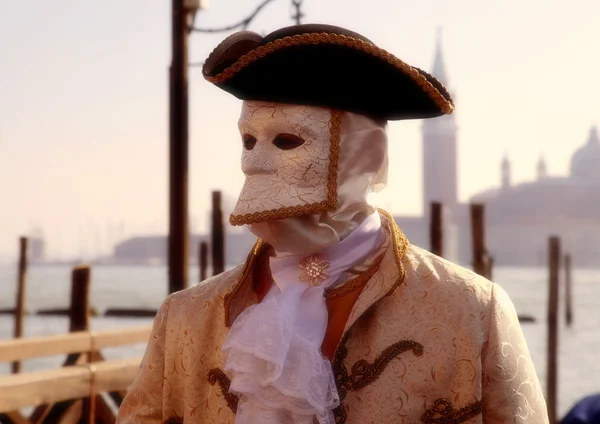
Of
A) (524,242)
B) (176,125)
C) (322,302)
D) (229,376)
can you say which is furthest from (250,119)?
(524,242)

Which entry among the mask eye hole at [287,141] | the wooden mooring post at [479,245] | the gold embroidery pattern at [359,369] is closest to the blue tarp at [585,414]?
the gold embroidery pattern at [359,369]

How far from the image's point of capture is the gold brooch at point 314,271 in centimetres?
218

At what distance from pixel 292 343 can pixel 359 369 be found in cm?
16

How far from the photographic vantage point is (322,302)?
2.17 meters

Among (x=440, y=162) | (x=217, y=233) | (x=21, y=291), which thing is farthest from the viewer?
(x=440, y=162)

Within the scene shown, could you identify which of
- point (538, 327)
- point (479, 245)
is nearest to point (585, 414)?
point (479, 245)

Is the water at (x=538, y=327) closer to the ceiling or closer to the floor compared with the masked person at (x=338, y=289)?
closer to the floor

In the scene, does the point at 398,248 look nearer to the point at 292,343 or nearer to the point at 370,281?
the point at 370,281

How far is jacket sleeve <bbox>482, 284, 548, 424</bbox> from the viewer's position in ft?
6.79

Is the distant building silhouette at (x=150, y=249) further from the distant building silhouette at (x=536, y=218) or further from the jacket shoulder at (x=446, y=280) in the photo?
the jacket shoulder at (x=446, y=280)

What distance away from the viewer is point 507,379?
2080mm

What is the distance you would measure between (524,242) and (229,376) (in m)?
113

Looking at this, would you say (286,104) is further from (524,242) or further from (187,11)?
(524,242)

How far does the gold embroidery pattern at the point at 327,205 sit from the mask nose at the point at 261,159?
0.11 metres
